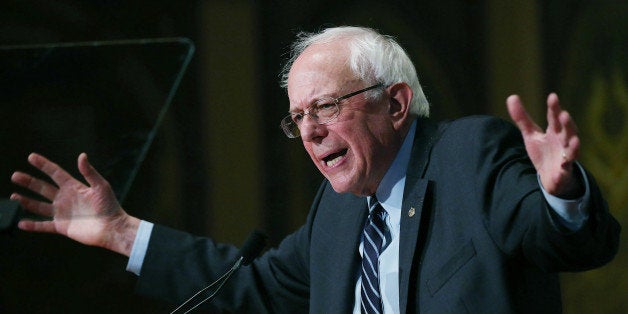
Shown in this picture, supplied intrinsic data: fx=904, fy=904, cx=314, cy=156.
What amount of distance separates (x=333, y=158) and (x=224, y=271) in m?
0.44

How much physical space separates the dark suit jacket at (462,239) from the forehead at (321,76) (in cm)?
21

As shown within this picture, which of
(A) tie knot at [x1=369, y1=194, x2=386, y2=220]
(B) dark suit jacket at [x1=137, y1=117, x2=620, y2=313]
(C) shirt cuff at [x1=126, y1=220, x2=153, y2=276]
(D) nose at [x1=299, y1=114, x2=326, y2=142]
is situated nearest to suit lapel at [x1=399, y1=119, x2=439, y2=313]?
(B) dark suit jacket at [x1=137, y1=117, x2=620, y2=313]

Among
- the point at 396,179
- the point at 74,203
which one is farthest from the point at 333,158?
the point at 74,203

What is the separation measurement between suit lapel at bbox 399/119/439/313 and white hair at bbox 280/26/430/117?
0.44 feet

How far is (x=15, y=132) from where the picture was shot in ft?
7.46

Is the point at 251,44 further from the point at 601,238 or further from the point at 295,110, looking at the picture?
the point at 601,238

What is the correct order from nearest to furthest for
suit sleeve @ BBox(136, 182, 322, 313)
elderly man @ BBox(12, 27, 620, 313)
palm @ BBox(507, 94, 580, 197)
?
palm @ BBox(507, 94, 580, 197), elderly man @ BBox(12, 27, 620, 313), suit sleeve @ BBox(136, 182, 322, 313)

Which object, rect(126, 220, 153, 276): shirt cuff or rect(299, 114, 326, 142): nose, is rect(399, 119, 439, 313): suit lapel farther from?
rect(126, 220, 153, 276): shirt cuff

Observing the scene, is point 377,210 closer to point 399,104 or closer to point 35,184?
point 399,104

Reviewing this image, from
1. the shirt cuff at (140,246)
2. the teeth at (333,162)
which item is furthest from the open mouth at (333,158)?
the shirt cuff at (140,246)

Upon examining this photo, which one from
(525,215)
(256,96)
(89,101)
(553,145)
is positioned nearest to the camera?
(553,145)

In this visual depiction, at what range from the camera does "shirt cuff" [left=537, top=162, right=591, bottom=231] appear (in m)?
1.50

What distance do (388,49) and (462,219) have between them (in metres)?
0.49

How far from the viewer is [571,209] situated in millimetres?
1509
